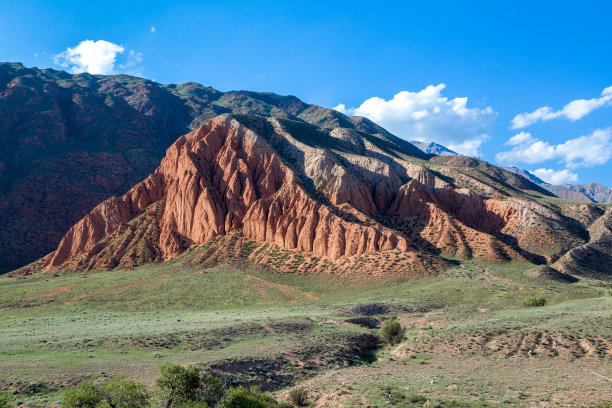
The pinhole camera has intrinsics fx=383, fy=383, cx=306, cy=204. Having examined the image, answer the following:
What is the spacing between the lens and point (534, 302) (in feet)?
154

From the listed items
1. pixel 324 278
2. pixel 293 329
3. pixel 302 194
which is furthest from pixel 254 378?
pixel 302 194

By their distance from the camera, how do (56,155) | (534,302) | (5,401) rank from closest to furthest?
(5,401), (534,302), (56,155)

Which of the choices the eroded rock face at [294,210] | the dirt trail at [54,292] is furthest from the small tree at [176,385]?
the dirt trail at [54,292]

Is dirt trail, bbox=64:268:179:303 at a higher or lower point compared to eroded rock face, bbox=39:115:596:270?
lower

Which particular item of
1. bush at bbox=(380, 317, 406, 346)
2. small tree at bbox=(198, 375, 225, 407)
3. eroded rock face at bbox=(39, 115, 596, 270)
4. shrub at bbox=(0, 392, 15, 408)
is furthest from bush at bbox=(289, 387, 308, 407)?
eroded rock face at bbox=(39, 115, 596, 270)

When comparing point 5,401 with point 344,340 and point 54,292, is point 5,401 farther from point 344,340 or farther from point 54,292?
point 54,292

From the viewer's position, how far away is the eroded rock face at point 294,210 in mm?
78625

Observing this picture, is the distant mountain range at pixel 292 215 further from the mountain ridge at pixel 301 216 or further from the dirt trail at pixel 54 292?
the dirt trail at pixel 54 292

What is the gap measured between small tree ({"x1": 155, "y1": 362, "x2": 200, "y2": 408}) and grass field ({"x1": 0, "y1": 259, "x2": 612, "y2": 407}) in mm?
6405

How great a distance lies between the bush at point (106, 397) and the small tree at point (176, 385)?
1.18 m

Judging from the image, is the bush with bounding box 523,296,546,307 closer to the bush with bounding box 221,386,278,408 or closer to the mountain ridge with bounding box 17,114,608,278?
the mountain ridge with bounding box 17,114,608,278

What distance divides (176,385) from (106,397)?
9.75ft

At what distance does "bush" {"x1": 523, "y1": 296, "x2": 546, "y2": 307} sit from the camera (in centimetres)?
4703

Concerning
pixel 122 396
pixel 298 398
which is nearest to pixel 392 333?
pixel 298 398
